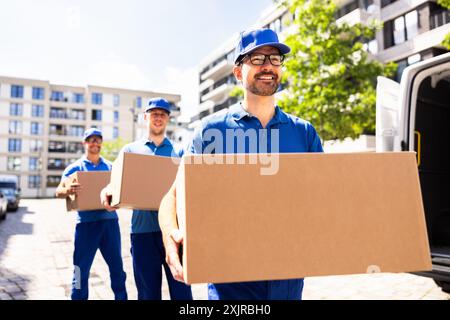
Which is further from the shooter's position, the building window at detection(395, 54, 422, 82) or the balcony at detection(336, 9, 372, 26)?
A: the balcony at detection(336, 9, 372, 26)

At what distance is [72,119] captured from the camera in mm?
63000

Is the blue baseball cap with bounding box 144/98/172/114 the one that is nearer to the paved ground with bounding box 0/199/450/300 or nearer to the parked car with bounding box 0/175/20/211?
the paved ground with bounding box 0/199/450/300

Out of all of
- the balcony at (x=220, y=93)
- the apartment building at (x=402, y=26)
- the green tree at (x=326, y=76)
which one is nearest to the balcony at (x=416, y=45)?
the apartment building at (x=402, y=26)

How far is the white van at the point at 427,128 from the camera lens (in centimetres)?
360

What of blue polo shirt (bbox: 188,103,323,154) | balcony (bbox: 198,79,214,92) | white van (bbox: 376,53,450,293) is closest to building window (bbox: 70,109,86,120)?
balcony (bbox: 198,79,214,92)

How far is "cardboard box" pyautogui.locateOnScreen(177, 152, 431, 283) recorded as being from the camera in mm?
1306

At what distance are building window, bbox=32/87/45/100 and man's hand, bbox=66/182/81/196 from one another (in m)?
64.8

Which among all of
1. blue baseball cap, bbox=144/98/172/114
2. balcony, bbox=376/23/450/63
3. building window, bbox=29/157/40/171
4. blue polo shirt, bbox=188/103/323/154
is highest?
balcony, bbox=376/23/450/63

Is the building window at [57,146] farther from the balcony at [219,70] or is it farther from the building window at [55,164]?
the balcony at [219,70]

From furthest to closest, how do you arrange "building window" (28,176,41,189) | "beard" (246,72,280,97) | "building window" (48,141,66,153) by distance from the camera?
1. "building window" (48,141,66,153)
2. "building window" (28,176,41,189)
3. "beard" (246,72,280,97)

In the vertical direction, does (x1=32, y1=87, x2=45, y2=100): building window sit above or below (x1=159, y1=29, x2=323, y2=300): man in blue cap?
above

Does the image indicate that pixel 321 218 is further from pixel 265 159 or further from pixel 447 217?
pixel 447 217

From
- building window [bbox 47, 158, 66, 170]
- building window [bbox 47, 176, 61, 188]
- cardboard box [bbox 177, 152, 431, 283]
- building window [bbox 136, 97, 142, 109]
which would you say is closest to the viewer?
cardboard box [bbox 177, 152, 431, 283]
